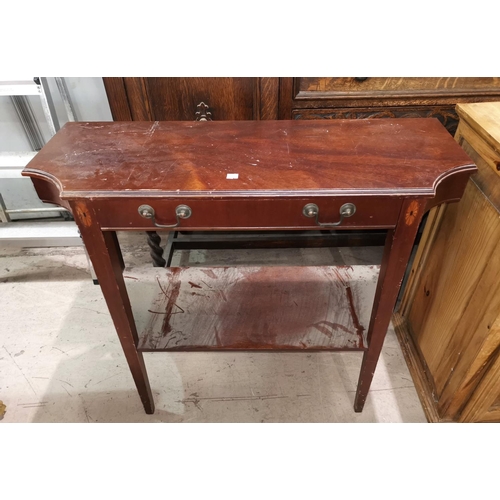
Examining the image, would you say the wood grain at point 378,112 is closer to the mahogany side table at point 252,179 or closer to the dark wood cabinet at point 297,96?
the dark wood cabinet at point 297,96

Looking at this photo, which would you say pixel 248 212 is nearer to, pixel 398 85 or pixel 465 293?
pixel 465 293

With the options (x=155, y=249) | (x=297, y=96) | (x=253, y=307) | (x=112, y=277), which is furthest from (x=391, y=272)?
(x=155, y=249)

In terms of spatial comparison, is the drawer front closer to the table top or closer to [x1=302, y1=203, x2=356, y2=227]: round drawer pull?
the table top

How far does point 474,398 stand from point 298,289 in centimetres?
70

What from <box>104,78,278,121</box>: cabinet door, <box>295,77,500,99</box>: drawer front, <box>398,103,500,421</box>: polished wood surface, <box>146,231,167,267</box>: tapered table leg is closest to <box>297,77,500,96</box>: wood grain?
<box>295,77,500,99</box>: drawer front

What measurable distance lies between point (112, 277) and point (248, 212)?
0.45 metres

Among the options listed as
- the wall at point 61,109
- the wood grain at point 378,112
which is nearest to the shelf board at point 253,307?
the wood grain at point 378,112

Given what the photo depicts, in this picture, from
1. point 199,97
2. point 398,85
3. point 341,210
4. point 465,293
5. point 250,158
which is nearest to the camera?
point 341,210

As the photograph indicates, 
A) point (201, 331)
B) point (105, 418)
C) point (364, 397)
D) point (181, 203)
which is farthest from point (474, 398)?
point (105, 418)

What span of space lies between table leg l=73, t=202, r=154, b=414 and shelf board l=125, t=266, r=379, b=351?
0.26ft

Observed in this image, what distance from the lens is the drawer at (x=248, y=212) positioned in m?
0.99

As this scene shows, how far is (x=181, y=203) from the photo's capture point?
3.26 ft

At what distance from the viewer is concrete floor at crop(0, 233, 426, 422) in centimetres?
159

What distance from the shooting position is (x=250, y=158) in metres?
1.12
